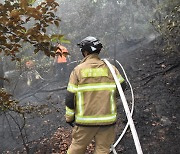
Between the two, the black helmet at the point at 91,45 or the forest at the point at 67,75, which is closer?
the forest at the point at 67,75

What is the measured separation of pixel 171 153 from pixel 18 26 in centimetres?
392

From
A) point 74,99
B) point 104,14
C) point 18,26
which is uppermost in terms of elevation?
point 104,14

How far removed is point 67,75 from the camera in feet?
40.7

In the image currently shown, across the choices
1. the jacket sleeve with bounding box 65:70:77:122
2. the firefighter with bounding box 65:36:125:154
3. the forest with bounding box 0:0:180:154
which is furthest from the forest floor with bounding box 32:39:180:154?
the jacket sleeve with bounding box 65:70:77:122

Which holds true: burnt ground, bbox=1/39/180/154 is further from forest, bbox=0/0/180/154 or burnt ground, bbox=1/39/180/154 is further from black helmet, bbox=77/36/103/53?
black helmet, bbox=77/36/103/53

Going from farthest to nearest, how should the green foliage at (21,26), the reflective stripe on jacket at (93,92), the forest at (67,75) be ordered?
the reflective stripe on jacket at (93,92), the forest at (67,75), the green foliage at (21,26)

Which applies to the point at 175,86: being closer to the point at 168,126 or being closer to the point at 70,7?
the point at 168,126

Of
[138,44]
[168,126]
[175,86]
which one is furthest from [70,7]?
[168,126]

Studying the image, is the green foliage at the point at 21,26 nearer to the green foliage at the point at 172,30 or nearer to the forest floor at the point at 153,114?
the forest floor at the point at 153,114

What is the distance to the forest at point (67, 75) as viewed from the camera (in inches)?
97.6

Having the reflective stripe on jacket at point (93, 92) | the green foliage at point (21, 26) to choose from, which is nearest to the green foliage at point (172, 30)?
the reflective stripe on jacket at point (93, 92)

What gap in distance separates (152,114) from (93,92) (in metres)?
3.81

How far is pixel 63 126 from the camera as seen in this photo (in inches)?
280

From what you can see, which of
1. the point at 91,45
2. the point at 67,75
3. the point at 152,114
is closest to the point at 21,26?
the point at 91,45
